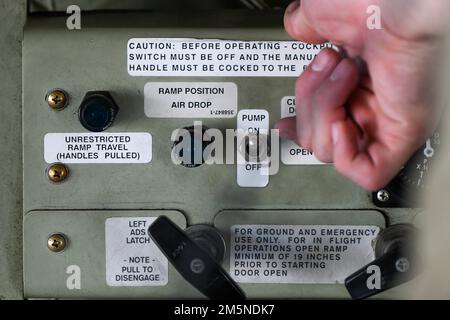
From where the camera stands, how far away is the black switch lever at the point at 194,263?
0.94 metres

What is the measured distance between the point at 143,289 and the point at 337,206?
32 cm

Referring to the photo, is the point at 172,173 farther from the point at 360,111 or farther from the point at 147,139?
the point at 360,111

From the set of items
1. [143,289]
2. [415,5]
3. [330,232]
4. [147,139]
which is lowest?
[143,289]

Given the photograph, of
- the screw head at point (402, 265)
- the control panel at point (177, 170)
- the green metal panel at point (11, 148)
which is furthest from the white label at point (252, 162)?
the green metal panel at point (11, 148)

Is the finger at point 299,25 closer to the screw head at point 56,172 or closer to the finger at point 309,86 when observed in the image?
the finger at point 309,86

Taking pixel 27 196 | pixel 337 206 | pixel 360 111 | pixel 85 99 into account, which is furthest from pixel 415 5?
pixel 27 196

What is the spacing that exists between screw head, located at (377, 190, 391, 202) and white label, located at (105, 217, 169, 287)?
0.33 metres

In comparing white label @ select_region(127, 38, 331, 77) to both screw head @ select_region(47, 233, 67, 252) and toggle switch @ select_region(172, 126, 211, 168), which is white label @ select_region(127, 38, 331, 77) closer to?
toggle switch @ select_region(172, 126, 211, 168)

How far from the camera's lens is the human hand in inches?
32.2

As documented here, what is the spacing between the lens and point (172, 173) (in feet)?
3.48

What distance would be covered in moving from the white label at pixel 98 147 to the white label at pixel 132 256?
0.09 metres

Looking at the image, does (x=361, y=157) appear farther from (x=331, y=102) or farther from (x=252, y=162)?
(x=252, y=162)

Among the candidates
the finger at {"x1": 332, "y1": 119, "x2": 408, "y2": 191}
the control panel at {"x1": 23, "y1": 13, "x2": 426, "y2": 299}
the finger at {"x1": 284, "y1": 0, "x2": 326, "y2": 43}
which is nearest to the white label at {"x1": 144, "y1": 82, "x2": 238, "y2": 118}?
the control panel at {"x1": 23, "y1": 13, "x2": 426, "y2": 299}

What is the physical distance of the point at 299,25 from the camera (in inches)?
38.4
